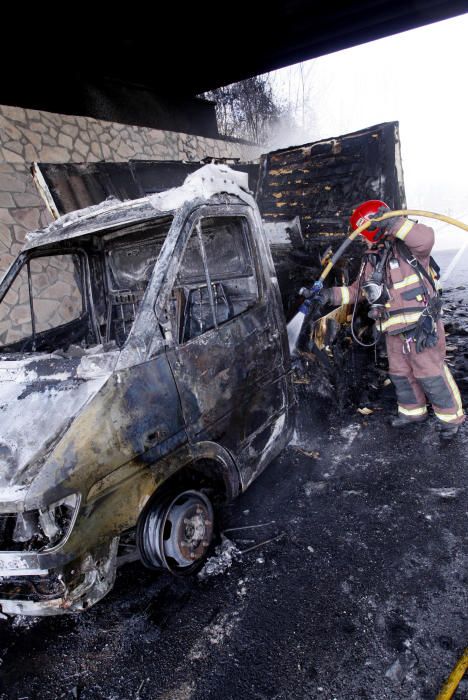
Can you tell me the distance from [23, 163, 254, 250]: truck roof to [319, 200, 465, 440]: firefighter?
51.2 inches

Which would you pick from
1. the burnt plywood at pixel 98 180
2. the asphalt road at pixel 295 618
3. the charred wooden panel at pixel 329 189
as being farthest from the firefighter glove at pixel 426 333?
the burnt plywood at pixel 98 180

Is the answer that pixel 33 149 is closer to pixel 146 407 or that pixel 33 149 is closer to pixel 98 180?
pixel 98 180

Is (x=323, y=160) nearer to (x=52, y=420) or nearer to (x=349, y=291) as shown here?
(x=349, y=291)

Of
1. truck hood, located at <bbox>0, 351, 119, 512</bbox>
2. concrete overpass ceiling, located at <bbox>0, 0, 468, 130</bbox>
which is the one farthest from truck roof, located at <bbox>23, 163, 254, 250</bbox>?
concrete overpass ceiling, located at <bbox>0, 0, 468, 130</bbox>

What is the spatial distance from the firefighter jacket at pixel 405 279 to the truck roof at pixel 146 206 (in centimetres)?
131

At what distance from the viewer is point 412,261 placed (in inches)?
127

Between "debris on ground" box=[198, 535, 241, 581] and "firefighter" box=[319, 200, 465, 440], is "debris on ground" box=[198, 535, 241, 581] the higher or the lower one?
the lower one

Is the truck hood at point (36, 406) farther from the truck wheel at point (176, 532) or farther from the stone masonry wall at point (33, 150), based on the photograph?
the stone masonry wall at point (33, 150)

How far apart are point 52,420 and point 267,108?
61.6 ft

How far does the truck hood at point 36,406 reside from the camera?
158 centimetres

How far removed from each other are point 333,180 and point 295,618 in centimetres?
513

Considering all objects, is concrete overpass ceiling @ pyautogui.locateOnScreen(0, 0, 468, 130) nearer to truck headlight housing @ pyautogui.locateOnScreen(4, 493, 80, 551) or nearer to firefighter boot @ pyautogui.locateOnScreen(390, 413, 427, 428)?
firefighter boot @ pyautogui.locateOnScreen(390, 413, 427, 428)

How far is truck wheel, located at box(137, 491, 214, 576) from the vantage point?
1995 mm

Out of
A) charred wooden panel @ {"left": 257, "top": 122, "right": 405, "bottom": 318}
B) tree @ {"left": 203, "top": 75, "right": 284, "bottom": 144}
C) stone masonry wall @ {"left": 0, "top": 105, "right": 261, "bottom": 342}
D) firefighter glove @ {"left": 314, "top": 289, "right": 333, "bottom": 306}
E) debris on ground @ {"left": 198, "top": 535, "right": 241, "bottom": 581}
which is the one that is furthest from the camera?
tree @ {"left": 203, "top": 75, "right": 284, "bottom": 144}
